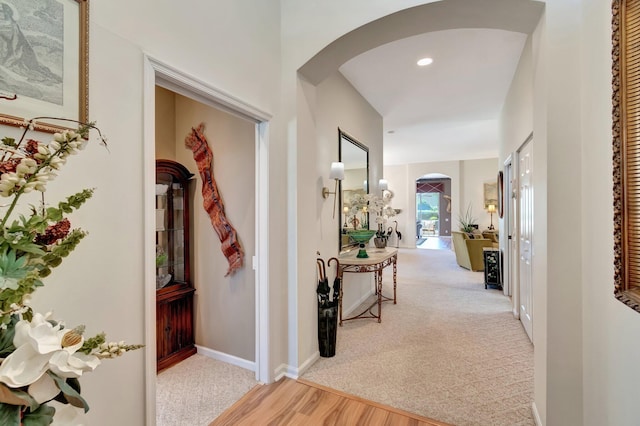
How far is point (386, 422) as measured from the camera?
6.52 feet

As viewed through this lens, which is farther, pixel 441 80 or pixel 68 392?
pixel 441 80

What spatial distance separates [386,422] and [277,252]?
143 centimetres

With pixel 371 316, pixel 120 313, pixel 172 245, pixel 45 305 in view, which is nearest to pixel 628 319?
pixel 120 313

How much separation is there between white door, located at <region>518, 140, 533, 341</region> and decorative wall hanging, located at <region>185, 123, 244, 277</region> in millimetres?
2965

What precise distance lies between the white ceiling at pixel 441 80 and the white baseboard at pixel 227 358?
137 inches

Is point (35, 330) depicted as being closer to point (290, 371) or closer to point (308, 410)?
point (308, 410)

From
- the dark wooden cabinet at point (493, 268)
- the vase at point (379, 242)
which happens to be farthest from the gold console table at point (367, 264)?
the dark wooden cabinet at point (493, 268)

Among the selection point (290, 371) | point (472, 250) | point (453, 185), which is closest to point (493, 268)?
point (472, 250)

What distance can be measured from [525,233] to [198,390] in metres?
3.64

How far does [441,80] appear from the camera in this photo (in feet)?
13.3

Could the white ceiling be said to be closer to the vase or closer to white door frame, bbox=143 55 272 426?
white door frame, bbox=143 55 272 426

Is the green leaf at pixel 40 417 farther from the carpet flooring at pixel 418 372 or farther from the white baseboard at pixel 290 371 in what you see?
the white baseboard at pixel 290 371

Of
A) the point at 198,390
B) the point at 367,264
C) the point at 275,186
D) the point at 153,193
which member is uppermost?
the point at 275,186

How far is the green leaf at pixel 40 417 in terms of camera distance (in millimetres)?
545
